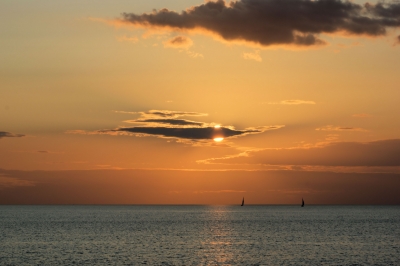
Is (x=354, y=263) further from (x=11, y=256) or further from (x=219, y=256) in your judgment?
(x=11, y=256)

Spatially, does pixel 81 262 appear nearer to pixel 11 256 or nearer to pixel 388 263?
pixel 11 256

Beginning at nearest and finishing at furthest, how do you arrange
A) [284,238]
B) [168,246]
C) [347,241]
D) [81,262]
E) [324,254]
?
1. [81,262]
2. [324,254]
3. [168,246]
4. [347,241]
5. [284,238]

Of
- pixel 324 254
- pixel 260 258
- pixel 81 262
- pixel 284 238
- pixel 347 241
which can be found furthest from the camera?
pixel 284 238

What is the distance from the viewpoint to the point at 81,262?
85438mm

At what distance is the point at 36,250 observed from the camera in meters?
103

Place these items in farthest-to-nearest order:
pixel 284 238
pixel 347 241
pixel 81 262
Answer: pixel 284 238 < pixel 347 241 < pixel 81 262

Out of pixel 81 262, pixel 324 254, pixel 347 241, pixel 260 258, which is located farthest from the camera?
pixel 347 241

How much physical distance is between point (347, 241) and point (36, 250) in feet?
212

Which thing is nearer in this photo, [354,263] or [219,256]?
[354,263]

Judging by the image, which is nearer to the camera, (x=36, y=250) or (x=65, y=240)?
(x=36, y=250)

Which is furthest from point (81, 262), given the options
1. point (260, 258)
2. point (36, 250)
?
point (260, 258)

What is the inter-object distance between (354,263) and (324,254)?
39.8ft

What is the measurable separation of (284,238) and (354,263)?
46.8m

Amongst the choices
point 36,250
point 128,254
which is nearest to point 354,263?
point 128,254
